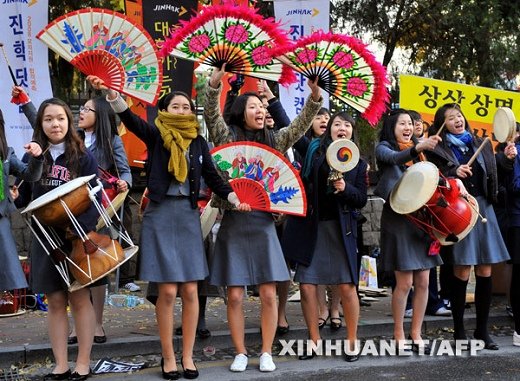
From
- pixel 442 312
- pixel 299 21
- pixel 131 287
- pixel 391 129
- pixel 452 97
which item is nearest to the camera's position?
pixel 391 129

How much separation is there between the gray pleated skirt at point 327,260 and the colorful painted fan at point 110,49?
1.76 m

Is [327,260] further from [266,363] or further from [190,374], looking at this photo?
[190,374]

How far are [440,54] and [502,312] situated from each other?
8.48 metres

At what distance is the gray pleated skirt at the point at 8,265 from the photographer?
546 centimetres

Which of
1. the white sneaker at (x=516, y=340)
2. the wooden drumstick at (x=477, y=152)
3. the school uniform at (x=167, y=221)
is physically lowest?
the white sneaker at (x=516, y=340)

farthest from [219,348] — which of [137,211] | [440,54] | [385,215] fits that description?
[440,54]

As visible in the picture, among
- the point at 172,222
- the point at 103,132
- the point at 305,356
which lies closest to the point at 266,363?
the point at 305,356

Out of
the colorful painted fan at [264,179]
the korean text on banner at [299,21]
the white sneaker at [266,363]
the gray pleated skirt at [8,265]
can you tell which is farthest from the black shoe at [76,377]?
the korean text on banner at [299,21]

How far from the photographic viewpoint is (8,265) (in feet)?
18.0

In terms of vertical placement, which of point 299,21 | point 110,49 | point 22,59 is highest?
point 299,21

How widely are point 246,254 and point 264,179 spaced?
0.59 m

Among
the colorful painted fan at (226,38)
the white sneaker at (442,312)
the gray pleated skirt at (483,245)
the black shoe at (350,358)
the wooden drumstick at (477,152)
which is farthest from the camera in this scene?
the white sneaker at (442,312)

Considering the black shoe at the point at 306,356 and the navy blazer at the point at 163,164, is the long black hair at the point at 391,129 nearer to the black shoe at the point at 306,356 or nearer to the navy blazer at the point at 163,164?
the navy blazer at the point at 163,164

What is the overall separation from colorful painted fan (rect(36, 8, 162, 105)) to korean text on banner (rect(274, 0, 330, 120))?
14.7 ft
